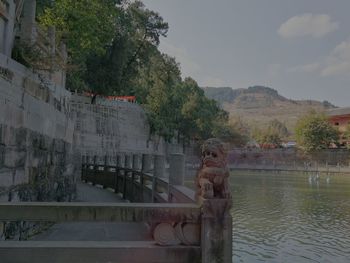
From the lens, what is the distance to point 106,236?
286 inches

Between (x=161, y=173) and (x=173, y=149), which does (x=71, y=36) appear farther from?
(x=173, y=149)

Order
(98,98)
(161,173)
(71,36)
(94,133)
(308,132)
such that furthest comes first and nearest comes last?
1. (308,132)
2. (98,98)
3. (94,133)
4. (71,36)
5. (161,173)

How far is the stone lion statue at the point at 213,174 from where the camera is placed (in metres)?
3.59

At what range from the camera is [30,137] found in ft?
19.6

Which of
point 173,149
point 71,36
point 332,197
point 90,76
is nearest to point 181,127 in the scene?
point 173,149

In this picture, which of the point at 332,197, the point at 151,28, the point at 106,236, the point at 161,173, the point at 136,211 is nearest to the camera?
the point at 136,211

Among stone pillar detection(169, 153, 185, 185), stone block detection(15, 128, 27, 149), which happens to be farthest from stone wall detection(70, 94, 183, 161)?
stone block detection(15, 128, 27, 149)

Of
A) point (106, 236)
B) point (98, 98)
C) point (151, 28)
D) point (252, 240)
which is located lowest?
point (252, 240)

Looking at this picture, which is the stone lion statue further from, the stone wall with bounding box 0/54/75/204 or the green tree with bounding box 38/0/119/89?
the green tree with bounding box 38/0/119/89

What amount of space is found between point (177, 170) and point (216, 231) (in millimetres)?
3011

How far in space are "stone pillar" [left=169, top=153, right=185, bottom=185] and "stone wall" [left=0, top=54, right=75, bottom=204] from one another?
2262mm

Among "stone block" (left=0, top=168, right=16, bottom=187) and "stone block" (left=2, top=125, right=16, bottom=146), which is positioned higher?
"stone block" (left=2, top=125, right=16, bottom=146)

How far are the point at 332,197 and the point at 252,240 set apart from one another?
13869 mm

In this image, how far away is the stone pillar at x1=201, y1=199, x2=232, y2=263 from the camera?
11.6ft
